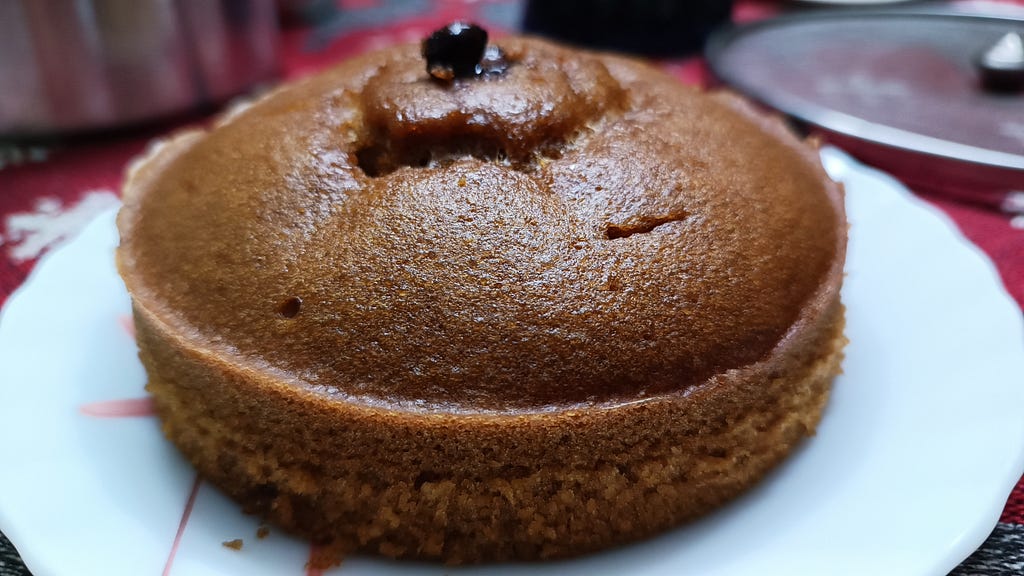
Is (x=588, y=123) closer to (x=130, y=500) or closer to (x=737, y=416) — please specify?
(x=737, y=416)

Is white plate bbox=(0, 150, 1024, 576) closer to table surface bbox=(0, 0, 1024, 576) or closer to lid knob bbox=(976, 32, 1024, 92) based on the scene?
table surface bbox=(0, 0, 1024, 576)

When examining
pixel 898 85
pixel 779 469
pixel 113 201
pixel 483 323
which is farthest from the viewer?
pixel 898 85

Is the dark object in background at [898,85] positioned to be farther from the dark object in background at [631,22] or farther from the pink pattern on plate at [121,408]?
the pink pattern on plate at [121,408]

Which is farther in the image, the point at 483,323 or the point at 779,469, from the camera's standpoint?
the point at 779,469

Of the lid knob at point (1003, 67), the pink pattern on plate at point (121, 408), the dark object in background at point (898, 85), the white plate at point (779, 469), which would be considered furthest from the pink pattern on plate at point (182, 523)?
the lid knob at point (1003, 67)

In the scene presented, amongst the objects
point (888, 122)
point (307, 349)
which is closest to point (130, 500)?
point (307, 349)

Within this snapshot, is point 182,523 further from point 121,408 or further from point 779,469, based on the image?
point 779,469

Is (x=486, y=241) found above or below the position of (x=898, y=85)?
above

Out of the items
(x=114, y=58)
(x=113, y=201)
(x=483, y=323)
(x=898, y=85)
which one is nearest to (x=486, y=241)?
(x=483, y=323)
